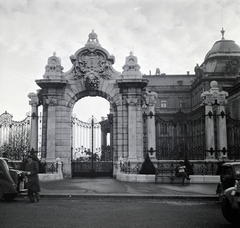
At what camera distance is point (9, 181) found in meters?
13.0

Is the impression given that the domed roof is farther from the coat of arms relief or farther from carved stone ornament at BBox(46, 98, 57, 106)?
carved stone ornament at BBox(46, 98, 57, 106)

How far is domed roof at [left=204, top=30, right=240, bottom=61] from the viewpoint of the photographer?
60.9m

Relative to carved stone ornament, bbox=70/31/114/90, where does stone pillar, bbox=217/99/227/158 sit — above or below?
below

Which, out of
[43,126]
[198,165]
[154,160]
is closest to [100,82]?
[43,126]

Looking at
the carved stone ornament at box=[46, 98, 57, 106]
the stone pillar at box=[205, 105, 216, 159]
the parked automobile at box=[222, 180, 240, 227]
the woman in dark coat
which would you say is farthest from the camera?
the carved stone ornament at box=[46, 98, 57, 106]

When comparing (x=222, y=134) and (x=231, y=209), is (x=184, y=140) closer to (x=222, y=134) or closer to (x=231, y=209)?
(x=222, y=134)

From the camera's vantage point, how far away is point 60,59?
76.3ft

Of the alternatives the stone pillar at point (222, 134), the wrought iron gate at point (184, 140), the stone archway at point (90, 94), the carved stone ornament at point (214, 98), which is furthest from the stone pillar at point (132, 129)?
the stone pillar at point (222, 134)

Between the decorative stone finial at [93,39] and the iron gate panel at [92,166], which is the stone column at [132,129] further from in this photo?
the decorative stone finial at [93,39]

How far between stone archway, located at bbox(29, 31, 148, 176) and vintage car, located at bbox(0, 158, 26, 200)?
8.15 metres

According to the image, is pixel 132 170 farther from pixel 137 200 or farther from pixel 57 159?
pixel 137 200

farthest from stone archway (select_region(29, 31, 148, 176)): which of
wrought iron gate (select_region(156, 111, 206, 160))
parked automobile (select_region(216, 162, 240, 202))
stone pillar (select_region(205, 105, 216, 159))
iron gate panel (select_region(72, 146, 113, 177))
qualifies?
parked automobile (select_region(216, 162, 240, 202))

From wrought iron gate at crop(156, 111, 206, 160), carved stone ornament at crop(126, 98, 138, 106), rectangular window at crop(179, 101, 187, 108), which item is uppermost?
rectangular window at crop(179, 101, 187, 108)

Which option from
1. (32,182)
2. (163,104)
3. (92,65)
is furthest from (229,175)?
(163,104)
